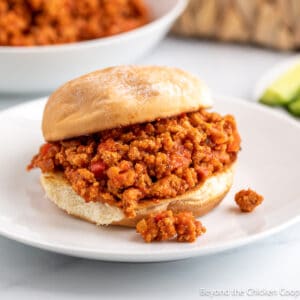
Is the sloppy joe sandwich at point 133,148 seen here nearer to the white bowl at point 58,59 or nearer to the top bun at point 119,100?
the top bun at point 119,100

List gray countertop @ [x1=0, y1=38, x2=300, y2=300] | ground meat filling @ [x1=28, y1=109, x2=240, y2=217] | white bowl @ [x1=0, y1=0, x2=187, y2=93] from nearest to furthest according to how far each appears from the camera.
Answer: gray countertop @ [x1=0, y1=38, x2=300, y2=300], ground meat filling @ [x1=28, y1=109, x2=240, y2=217], white bowl @ [x1=0, y1=0, x2=187, y2=93]

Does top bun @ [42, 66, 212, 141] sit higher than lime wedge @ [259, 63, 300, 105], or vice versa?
top bun @ [42, 66, 212, 141]

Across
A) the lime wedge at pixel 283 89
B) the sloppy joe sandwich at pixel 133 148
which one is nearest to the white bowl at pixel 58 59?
the lime wedge at pixel 283 89

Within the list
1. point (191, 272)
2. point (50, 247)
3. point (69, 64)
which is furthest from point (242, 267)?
point (69, 64)

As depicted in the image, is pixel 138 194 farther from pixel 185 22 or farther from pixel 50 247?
pixel 185 22

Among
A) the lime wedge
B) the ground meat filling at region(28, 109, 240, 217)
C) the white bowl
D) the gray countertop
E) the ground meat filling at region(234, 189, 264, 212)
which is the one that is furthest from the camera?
the lime wedge

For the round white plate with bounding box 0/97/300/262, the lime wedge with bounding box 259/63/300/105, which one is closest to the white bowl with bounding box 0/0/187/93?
the round white plate with bounding box 0/97/300/262

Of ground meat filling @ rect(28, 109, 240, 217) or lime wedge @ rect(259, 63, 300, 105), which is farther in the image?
lime wedge @ rect(259, 63, 300, 105)

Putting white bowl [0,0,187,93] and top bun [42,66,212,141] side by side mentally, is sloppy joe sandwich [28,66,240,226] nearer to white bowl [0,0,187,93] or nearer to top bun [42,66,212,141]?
top bun [42,66,212,141]
